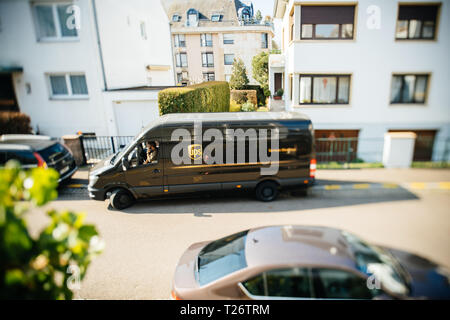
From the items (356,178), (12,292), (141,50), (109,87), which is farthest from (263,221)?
(141,50)

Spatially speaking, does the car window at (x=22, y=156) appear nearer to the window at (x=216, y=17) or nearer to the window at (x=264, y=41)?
the window at (x=216, y=17)

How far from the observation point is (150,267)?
3.49m

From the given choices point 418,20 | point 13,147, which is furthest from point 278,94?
point 13,147

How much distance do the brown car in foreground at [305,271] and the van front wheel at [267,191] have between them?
2.76m

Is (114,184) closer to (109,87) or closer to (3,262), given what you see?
(109,87)

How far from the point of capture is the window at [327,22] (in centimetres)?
762

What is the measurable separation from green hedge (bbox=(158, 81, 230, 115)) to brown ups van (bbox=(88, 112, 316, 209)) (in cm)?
186

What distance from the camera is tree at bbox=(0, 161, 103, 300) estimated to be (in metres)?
0.59

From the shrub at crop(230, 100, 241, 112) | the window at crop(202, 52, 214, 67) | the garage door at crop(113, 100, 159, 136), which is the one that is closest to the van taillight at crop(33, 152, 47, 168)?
the garage door at crop(113, 100, 159, 136)

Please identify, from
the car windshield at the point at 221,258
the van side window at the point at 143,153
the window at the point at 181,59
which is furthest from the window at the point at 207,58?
the car windshield at the point at 221,258

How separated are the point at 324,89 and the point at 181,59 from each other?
30.7ft

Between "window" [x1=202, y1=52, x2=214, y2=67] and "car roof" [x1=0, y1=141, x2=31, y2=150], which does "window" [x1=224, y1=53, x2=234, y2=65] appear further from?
"car roof" [x1=0, y1=141, x2=31, y2=150]
